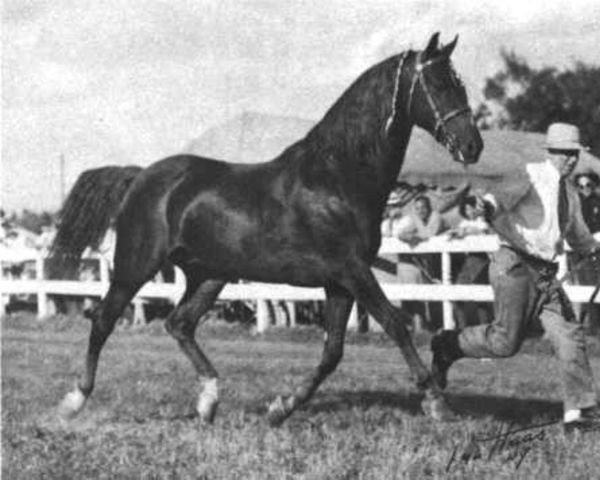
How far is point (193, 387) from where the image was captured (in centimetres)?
920

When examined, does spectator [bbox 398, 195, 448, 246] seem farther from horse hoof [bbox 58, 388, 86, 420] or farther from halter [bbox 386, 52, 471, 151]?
halter [bbox 386, 52, 471, 151]

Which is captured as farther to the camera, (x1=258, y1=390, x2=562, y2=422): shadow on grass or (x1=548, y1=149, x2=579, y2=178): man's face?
(x1=258, y1=390, x2=562, y2=422): shadow on grass

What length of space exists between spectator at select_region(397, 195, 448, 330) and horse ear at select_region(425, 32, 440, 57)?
249 inches

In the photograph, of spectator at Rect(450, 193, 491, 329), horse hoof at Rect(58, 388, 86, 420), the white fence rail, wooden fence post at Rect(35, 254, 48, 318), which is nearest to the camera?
horse hoof at Rect(58, 388, 86, 420)

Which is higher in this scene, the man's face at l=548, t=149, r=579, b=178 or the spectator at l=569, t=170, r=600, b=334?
the man's face at l=548, t=149, r=579, b=178

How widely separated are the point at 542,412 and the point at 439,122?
235cm

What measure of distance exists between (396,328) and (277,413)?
0.98 meters

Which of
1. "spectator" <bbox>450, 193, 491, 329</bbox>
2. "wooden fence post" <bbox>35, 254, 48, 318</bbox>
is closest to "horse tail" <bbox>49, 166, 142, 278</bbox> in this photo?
"spectator" <bbox>450, 193, 491, 329</bbox>

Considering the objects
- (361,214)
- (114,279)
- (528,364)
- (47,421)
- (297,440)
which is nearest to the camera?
(297,440)

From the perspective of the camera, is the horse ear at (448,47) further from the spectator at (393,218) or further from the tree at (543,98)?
the tree at (543,98)

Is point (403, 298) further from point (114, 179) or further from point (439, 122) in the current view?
point (439, 122)

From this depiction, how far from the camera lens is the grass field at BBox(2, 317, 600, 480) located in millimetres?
5531

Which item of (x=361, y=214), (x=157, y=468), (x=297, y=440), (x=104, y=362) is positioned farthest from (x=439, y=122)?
(x=104, y=362)
